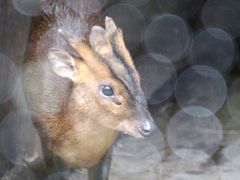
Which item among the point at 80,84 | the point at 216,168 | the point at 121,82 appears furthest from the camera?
the point at 216,168

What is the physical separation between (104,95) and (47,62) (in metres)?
0.71

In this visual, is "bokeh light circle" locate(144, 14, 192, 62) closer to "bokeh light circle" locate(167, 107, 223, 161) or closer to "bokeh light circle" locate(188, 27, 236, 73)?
"bokeh light circle" locate(188, 27, 236, 73)

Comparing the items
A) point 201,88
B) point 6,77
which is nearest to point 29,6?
point 6,77

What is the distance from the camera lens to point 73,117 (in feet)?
13.8

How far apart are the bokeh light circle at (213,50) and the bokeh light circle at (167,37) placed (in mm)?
210

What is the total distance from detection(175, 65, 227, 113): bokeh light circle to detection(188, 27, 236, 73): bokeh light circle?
0.38 ft

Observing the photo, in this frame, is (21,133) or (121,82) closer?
(121,82)

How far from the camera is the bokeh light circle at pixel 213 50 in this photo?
7223mm

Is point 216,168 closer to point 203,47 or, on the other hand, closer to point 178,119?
point 178,119

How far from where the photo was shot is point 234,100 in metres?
6.71

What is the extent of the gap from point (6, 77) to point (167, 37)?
9.62ft

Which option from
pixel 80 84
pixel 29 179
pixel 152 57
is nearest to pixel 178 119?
pixel 152 57

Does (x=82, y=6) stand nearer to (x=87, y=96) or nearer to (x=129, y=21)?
(x=87, y=96)

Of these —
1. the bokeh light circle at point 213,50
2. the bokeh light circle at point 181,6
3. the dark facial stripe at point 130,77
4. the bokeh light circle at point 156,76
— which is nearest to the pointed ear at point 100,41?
the dark facial stripe at point 130,77
